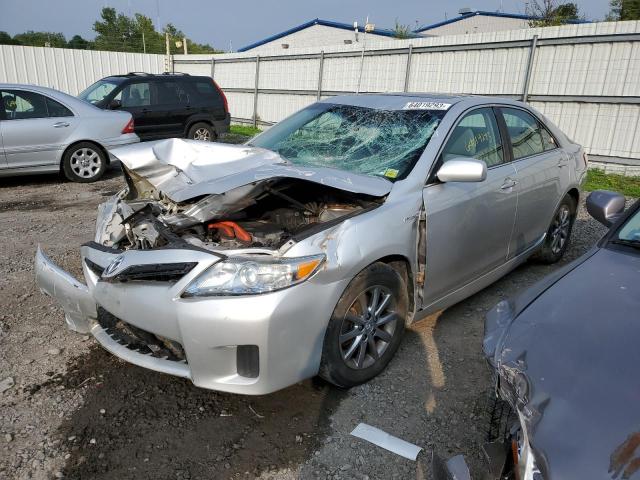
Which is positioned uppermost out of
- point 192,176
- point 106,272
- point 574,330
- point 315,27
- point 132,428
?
point 315,27

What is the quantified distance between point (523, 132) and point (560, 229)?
1233 millimetres

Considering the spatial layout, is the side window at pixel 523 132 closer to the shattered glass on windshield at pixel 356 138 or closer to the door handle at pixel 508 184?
the door handle at pixel 508 184

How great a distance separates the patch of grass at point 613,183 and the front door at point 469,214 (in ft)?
16.4

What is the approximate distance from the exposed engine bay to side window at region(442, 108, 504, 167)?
2.95 ft

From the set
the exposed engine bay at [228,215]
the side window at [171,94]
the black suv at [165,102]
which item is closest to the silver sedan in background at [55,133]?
the black suv at [165,102]

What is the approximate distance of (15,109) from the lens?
754 cm

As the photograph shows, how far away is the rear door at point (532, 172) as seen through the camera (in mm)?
4023

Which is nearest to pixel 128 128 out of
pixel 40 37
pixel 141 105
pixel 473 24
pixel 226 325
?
pixel 141 105

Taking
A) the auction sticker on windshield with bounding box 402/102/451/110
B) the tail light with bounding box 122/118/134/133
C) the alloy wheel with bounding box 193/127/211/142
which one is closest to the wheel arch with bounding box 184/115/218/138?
the alloy wheel with bounding box 193/127/211/142

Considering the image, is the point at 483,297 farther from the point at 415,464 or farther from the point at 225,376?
the point at 225,376

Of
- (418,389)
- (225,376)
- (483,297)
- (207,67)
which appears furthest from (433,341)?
(207,67)

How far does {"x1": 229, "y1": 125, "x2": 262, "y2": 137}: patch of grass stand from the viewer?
49.4 feet

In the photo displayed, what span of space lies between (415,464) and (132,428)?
145 centimetres

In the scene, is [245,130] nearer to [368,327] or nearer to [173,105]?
[173,105]
